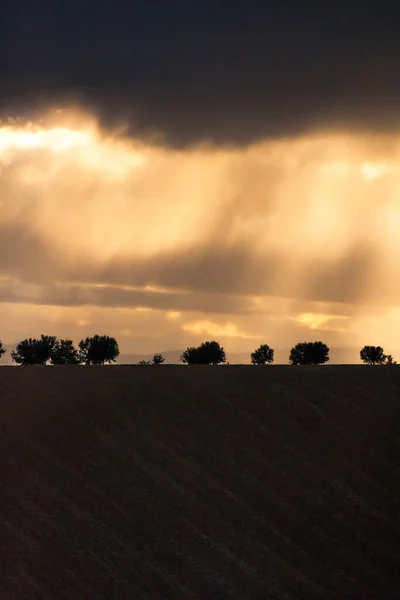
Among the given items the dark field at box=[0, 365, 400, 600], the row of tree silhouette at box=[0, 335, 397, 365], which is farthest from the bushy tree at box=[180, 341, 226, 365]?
the dark field at box=[0, 365, 400, 600]

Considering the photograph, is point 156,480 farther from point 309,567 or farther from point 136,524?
point 309,567

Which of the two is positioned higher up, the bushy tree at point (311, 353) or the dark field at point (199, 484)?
the bushy tree at point (311, 353)

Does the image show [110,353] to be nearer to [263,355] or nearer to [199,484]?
[263,355]

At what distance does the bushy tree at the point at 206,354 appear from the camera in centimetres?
8069

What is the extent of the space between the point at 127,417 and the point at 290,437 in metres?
7.43

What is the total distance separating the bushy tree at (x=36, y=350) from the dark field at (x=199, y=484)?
32.2 meters

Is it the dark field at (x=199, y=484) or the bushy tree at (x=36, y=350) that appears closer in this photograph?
the dark field at (x=199, y=484)

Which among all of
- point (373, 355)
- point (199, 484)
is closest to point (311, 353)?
point (373, 355)

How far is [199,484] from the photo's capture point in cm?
3981

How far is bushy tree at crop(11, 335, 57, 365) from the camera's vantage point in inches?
3278

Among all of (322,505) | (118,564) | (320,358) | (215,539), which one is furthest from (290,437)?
(320,358)

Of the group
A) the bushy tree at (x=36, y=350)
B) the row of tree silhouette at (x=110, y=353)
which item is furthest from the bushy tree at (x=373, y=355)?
the bushy tree at (x=36, y=350)

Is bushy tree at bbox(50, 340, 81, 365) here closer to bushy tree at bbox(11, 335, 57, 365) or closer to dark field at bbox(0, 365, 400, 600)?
A: bushy tree at bbox(11, 335, 57, 365)

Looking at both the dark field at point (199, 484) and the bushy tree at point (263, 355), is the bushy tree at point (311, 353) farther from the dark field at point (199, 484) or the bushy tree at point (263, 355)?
the dark field at point (199, 484)
